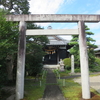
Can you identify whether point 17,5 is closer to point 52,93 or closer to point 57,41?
point 52,93

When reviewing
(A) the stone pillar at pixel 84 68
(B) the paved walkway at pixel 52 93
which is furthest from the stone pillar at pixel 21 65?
(A) the stone pillar at pixel 84 68

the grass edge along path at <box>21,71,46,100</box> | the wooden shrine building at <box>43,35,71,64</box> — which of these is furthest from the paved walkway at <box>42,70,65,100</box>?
the wooden shrine building at <box>43,35,71,64</box>

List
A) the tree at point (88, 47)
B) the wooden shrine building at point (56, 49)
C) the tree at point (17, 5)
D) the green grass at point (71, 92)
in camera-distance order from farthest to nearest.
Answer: the wooden shrine building at point (56, 49) → the tree at point (88, 47) → the tree at point (17, 5) → the green grass at point (71, 92)

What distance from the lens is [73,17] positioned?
6.29 meters

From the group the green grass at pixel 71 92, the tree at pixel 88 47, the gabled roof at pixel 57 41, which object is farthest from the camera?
the gabled roof at pixel 57 41

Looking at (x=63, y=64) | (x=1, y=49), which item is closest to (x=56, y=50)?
(x=63, y=64)

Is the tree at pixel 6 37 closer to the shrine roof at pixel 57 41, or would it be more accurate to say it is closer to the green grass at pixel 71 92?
the green grass at pixel 71 92

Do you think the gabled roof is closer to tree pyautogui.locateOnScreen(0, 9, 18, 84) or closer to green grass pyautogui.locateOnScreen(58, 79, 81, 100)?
green grass pyautogui.locateOnScreen(58, 79, 81, 100)

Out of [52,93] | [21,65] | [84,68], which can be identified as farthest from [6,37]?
[52,93]

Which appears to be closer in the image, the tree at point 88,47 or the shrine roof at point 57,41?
the tree at point 88,47

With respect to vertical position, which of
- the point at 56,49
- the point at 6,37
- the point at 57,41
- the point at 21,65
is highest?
the point at 57,41

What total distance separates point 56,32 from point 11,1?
26.9 ft

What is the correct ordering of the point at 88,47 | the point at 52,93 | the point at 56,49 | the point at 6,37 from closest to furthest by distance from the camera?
the point at 6,37 < the point at 52,93 < the point at 88,47 < the point at 56,49

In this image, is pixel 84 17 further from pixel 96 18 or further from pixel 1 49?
pixel 1 49
